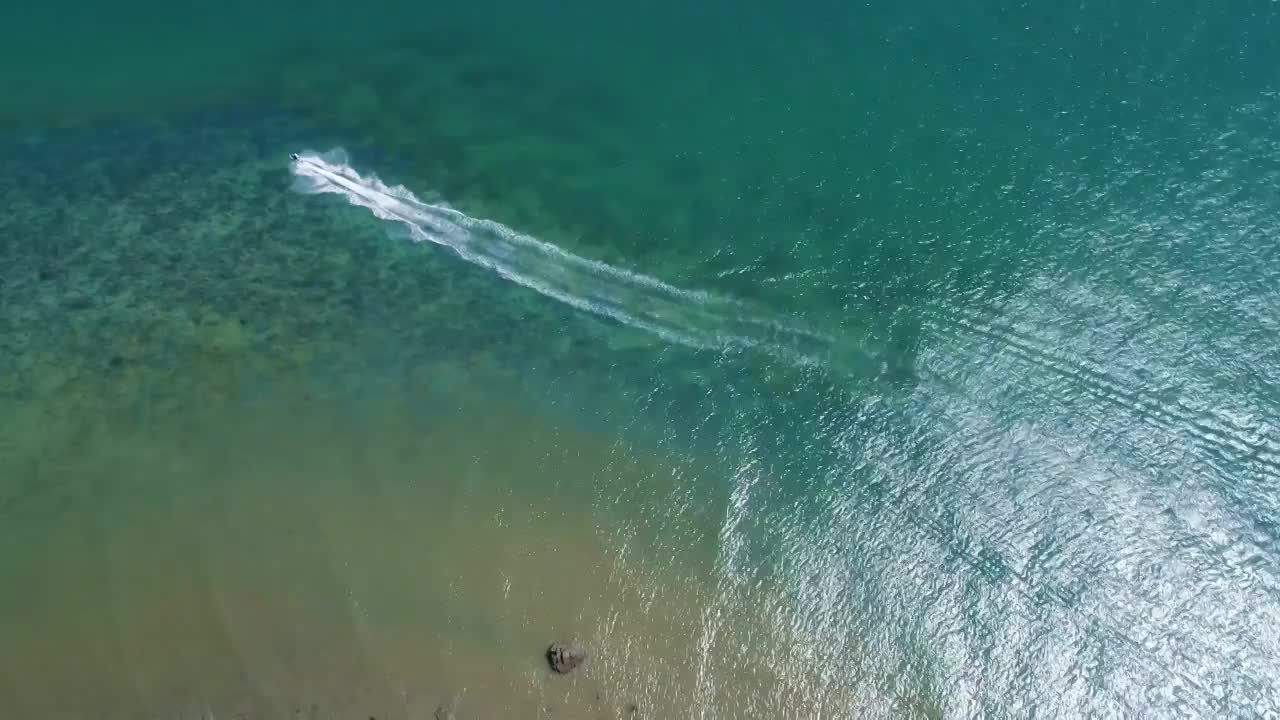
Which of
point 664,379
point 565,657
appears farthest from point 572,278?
point 565,657

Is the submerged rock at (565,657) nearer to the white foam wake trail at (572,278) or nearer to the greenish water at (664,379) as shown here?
the greenish water at (664,379)

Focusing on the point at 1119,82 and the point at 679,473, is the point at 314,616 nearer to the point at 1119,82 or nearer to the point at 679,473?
the point at 679,473

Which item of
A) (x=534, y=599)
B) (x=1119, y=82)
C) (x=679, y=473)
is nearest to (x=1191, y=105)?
(x=1119, y=82)

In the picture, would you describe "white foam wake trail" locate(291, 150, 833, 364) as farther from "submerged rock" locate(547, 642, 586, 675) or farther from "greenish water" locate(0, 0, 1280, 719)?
"submerged rock" locate(547, 642, 586, 675)

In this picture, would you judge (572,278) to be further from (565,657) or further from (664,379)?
(565,657)

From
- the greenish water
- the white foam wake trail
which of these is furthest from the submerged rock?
the white foam wake trail

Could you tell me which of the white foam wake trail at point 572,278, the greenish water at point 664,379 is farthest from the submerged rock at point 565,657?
the white foam wake trail at point 572,278
